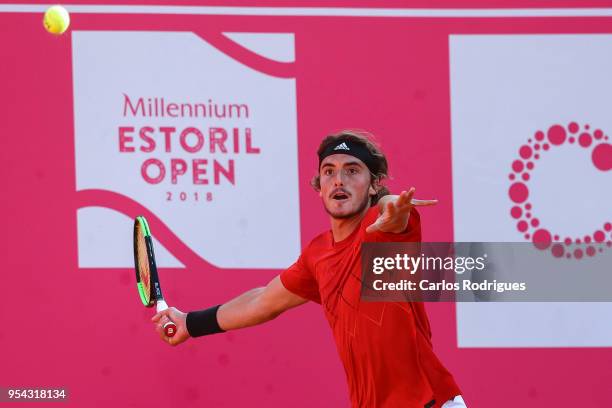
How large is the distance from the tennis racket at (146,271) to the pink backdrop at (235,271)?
0.27m

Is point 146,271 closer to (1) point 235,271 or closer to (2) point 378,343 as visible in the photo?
(1) point 235,271

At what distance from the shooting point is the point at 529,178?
5996 millimetres

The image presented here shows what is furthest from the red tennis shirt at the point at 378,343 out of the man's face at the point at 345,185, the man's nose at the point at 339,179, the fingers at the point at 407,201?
the fingers at the point at 407,201

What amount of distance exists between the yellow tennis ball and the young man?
1553 millimetres

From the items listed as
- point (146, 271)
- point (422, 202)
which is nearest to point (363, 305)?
point (422, 202)

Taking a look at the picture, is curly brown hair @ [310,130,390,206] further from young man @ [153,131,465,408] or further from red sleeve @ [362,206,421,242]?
red sleeve @ [362,206,421,242]

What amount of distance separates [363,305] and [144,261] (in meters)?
1.32

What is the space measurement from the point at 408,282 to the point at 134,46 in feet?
6.84

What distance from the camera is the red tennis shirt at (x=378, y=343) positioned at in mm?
4699

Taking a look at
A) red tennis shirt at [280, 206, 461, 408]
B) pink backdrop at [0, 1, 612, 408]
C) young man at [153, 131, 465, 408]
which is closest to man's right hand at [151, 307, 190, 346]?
pink backdrop at [0, 1, 612, 408]

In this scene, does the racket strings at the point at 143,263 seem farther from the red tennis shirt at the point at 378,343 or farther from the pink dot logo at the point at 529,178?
the pink dot logo at the point at 529,178

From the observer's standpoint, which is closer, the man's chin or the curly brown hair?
the man's chin

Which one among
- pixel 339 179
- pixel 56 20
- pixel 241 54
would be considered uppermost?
pixel 56 20

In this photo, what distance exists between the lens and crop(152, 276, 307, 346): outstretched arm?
5.32 meters
